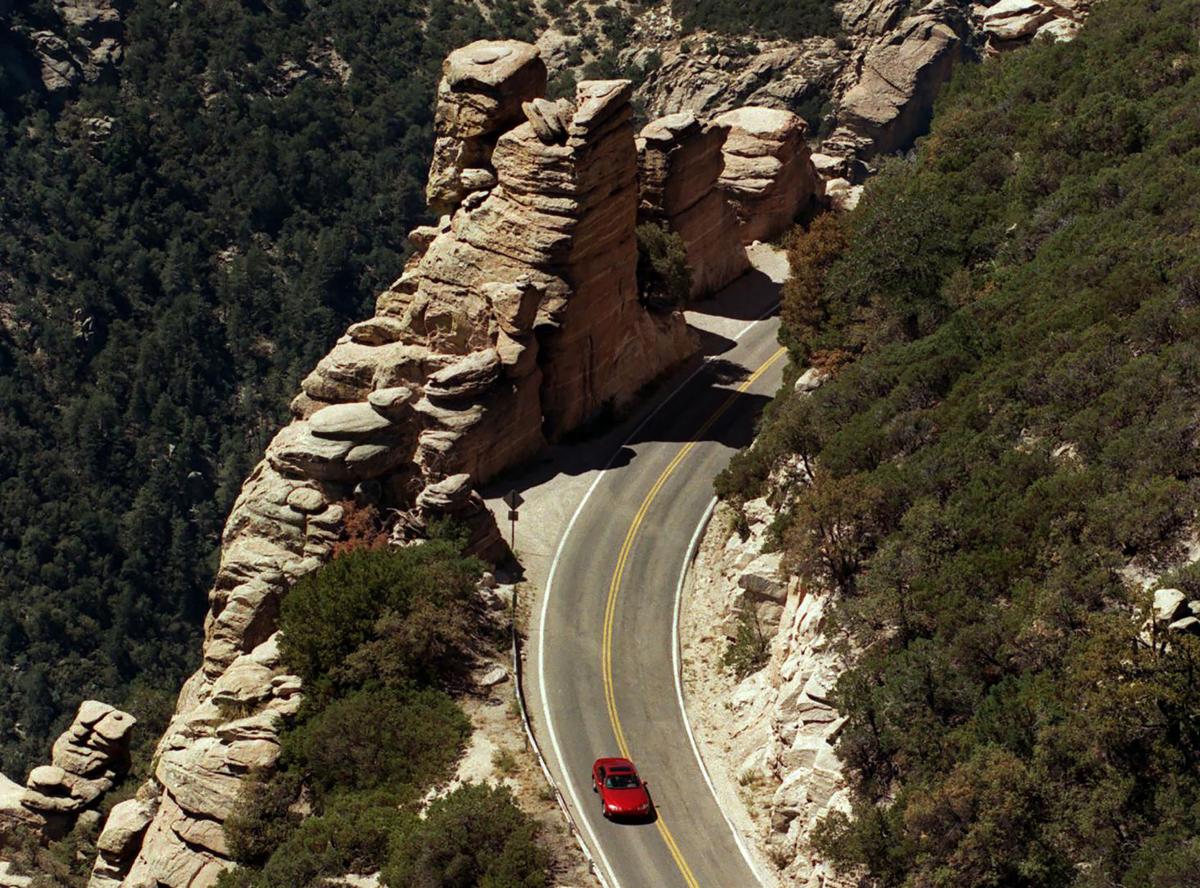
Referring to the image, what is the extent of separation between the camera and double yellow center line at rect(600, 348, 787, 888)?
42875 millimetres

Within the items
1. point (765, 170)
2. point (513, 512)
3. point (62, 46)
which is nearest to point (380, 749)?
point (513, 512)

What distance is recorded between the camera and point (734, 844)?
42.8 meters

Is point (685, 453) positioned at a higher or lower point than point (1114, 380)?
lower

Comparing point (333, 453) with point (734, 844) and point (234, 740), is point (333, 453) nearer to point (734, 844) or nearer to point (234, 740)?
point (234, 740)

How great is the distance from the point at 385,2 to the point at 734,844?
419ft

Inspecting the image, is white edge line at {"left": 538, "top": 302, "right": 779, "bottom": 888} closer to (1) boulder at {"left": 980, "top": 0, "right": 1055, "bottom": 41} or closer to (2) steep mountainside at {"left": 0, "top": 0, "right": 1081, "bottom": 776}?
(1) boulder at {"left": 980, "top": 0, "right": 1055, "bottom": 41}

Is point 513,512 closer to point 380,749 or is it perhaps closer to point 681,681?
point 681,681

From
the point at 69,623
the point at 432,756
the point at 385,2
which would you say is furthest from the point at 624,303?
the point at 385,2

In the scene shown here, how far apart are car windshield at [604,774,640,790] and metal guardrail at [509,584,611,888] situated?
1.33 meters

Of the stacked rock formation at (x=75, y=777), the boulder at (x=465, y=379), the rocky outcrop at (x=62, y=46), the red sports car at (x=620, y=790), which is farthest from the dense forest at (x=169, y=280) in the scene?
the red sports car at (x=620, y=790)

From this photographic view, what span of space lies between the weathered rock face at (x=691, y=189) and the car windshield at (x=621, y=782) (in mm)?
34514

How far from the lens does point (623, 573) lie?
187 feet

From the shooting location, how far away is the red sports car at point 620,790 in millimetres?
43603

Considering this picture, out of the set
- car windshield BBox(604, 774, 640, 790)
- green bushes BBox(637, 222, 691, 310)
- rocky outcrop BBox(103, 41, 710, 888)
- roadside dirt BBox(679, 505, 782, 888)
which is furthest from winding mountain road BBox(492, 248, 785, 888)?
green bushes BBox(637, 222, 691, 310)
